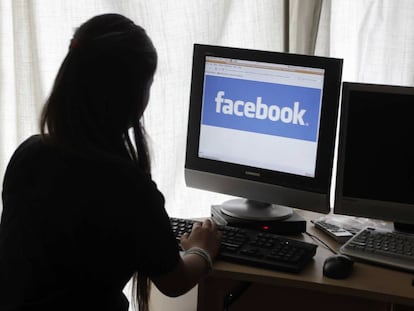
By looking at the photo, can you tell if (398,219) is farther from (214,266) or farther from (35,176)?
(35,176)

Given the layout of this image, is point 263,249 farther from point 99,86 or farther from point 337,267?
point 99,86

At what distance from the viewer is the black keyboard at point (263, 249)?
1688 millimetres

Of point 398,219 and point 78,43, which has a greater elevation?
point 78,43

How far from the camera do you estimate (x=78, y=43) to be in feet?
4.60

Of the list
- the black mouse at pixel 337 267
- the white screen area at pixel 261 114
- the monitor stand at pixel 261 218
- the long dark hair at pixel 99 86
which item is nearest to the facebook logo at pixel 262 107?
the white screen area at pixel 261 114

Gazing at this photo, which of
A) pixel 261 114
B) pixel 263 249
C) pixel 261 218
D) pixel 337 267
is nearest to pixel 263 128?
pixel 261 114

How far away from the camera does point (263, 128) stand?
1.92 metres

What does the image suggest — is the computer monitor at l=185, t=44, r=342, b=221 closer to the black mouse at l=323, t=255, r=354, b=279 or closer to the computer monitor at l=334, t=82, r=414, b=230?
the computer monitor at l=334, t=82, r=414, b=230

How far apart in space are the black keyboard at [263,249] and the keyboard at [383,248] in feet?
0.36

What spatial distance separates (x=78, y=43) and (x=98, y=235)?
0.39 m

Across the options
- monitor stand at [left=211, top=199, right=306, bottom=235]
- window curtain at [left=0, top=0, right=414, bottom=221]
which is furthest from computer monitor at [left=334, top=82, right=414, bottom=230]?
window curtain at [left=0, top=0, right=414, bottom=221]

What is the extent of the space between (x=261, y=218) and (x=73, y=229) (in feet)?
2.14

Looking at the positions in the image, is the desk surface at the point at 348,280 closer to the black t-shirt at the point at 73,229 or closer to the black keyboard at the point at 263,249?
the black keyboard at the point at 263,249

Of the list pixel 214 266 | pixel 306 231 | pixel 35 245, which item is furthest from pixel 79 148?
pixel 306 231
